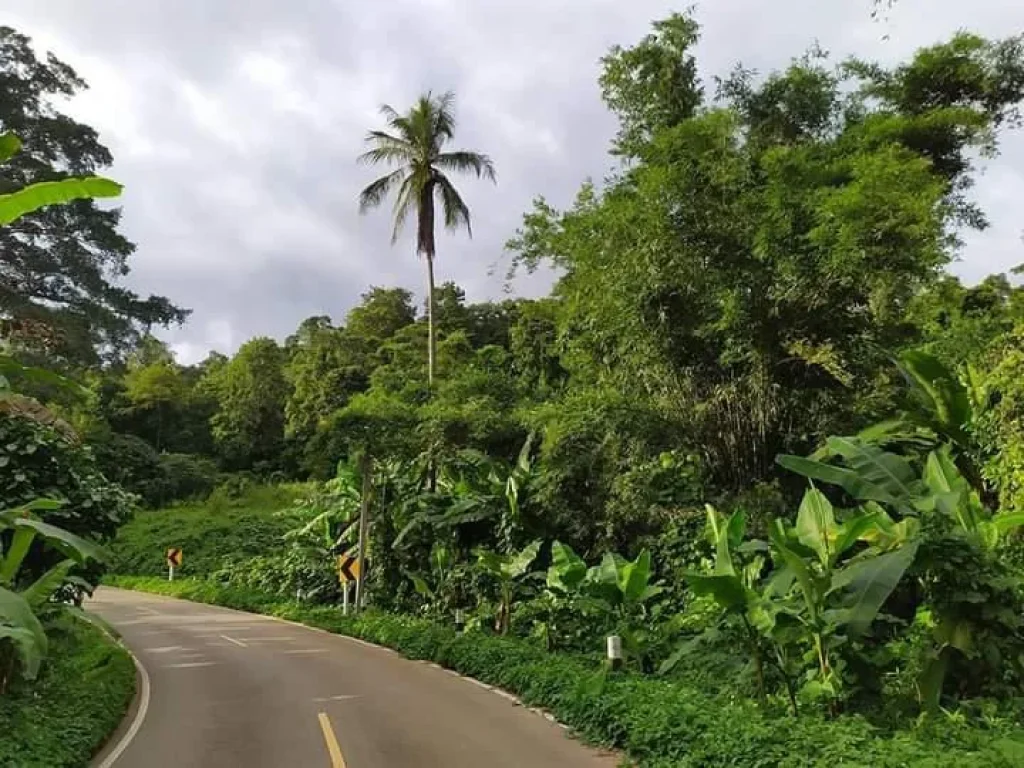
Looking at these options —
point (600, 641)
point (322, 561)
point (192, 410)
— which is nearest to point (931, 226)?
point (600, 641)

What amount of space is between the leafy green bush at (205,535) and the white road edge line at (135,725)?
59.3 feet

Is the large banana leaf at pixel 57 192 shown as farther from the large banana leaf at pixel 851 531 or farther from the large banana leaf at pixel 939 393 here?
the large banana leaf at pixel 939 393

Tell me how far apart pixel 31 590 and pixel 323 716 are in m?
3.77

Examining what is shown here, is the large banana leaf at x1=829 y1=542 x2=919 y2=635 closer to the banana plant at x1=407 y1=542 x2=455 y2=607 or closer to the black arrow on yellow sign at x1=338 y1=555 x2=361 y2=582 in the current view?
the banana plant at x1=407 y1=542 x2=455 y2=607

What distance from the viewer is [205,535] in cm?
3728

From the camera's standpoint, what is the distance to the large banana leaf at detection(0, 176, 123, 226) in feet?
21.3

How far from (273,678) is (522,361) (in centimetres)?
1254

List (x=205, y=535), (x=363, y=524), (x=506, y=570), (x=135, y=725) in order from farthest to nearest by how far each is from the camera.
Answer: (x=205, y=535) → (x=363, y=524) → (x=506, y=570) → (x=135, y=725)

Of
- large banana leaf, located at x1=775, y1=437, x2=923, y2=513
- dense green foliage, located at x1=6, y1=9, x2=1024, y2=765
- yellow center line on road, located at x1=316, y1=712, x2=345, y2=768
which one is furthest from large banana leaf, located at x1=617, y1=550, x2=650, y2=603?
yellow center line on road, located at x1=316, y1=712, x2=345, y2=768

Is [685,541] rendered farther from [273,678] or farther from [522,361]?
[522,361]

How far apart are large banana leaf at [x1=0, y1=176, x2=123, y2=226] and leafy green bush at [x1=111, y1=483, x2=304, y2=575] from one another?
85.9ft

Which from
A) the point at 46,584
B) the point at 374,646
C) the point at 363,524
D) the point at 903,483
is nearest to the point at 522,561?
the point at 374,646

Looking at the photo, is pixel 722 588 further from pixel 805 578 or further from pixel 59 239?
pixel 59 239

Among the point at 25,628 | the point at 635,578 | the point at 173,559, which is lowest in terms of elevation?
the point at 25,628
